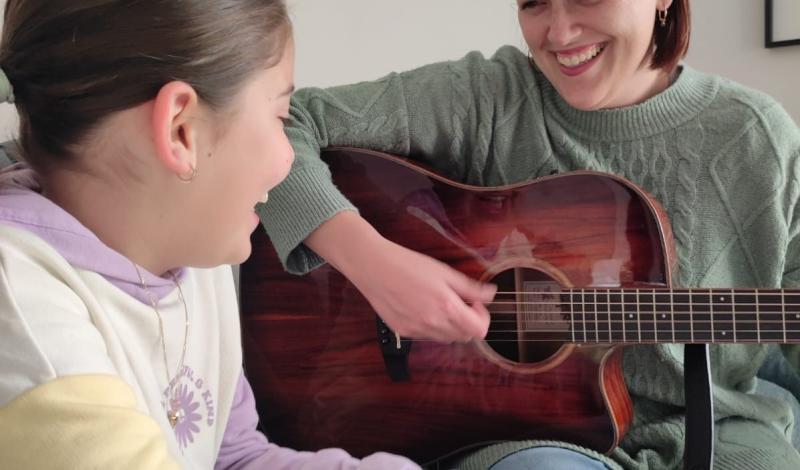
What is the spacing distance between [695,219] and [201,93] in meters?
0.70

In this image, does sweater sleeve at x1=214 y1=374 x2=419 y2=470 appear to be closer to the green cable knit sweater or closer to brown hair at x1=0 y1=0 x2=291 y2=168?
the green cable knit sweater

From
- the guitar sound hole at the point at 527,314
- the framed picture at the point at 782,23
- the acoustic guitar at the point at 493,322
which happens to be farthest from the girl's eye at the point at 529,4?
the framed picture at the point at 782,23

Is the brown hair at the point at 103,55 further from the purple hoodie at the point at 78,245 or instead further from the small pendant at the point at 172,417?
the small pendant at the point at 172,417

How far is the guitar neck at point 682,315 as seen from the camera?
3.29ft

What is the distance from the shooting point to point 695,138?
1.11 meters

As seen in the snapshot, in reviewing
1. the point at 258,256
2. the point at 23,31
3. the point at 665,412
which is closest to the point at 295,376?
the point at 258,256

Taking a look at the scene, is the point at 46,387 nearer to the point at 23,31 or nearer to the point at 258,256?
the point at 23,31

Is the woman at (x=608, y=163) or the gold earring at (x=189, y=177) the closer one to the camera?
the gold earring at (x=189, y=177)

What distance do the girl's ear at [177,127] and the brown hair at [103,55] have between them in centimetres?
1

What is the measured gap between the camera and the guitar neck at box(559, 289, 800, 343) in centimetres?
100

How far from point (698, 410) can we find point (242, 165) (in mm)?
664

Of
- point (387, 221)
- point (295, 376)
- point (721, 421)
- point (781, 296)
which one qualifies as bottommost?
point (721, 421)

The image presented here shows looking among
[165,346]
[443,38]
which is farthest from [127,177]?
[443,38]

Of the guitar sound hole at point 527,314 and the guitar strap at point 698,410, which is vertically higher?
the guitar sound hole at point 527,314
